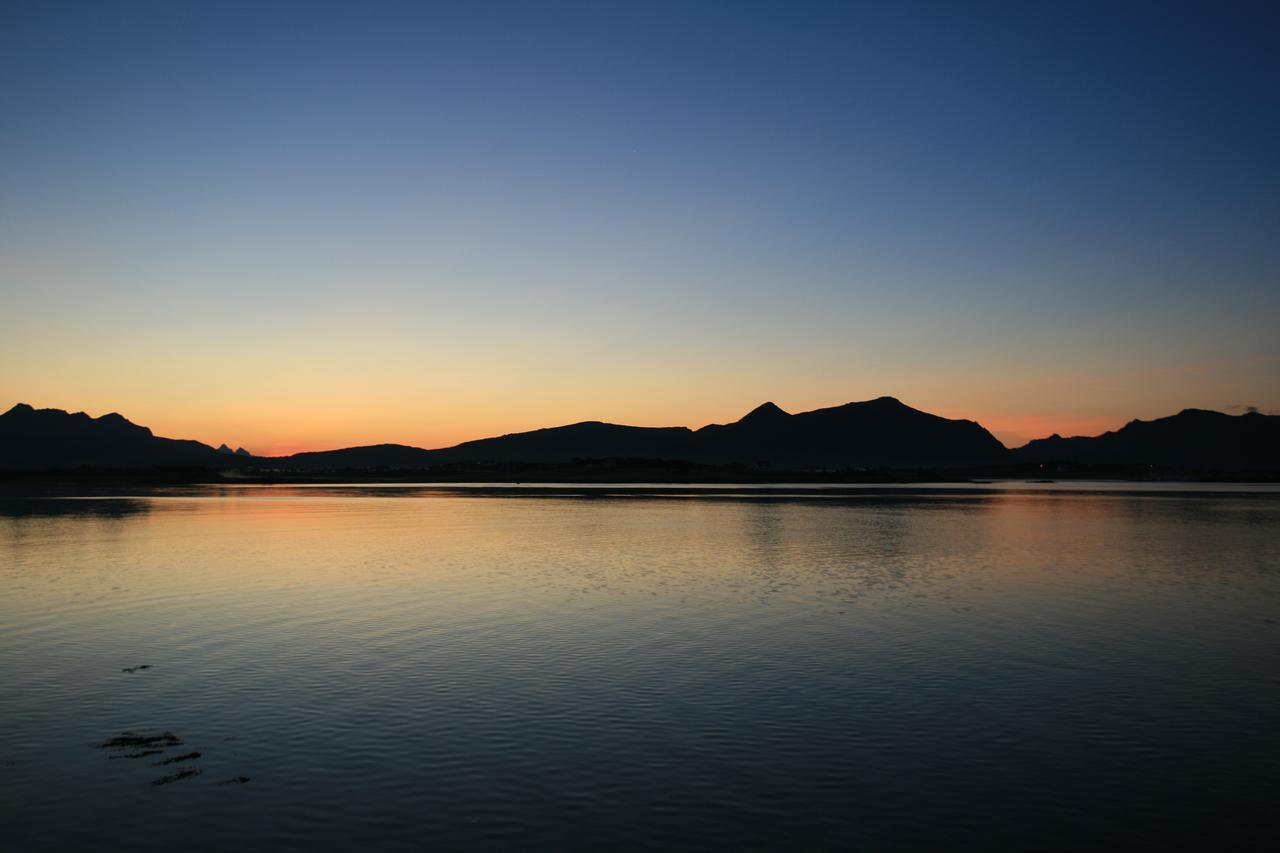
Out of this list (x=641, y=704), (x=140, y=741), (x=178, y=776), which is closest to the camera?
(x=178, y=776)

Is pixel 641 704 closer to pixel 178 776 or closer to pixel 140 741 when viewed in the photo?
pixel 178 776

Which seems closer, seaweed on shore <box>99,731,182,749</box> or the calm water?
the calm water

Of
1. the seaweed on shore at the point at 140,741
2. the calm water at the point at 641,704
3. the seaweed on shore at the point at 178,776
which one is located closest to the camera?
the calm water at the point at 641,704

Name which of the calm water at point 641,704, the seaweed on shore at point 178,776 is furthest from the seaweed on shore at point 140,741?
the seaweed on shore at point 178,776

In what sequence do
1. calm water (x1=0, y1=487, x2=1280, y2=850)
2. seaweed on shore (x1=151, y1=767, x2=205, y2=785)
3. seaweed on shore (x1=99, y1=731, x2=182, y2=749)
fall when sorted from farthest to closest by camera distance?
seaweed on shore (x1=99, y1=731, x2=182, y2=749)
seaweed on shore (x1=151, y1=767, x2=205, y2=785)
calm water (x1=0, y1=487, x2=1280, y2=850)

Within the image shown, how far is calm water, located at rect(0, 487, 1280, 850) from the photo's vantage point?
12.7 meters

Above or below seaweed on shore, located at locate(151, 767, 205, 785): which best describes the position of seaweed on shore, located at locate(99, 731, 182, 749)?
above

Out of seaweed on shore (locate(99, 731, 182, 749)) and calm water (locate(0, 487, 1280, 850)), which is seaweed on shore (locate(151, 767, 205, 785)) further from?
A: seaweed on shore (locate(99, 731, 182, 749))

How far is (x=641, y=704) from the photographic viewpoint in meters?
18.8

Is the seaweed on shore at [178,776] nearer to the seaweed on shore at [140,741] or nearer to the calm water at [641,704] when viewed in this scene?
the calm water at [641,704]

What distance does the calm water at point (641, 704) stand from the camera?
12.7 m

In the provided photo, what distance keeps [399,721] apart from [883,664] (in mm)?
12275

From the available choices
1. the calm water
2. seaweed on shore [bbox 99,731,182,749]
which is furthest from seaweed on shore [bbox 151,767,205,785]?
seaweed on shore [bbox 99,731,182,749]

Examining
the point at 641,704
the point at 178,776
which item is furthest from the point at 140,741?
Result: the point at 641,704
